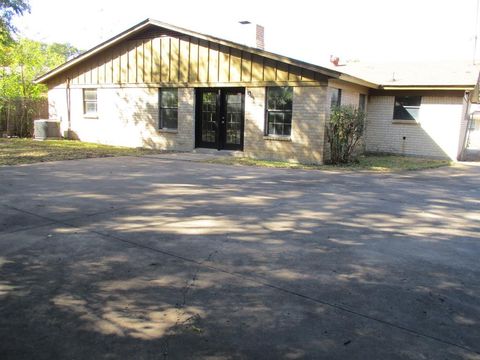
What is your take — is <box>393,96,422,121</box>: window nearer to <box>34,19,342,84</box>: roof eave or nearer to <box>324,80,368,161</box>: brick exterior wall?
<box>324,80,368,161</box>: brick exterior wall

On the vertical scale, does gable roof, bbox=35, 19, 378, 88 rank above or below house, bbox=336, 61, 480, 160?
above

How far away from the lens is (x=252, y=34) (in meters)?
19.2

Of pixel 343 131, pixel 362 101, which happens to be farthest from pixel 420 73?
pixel 343 131

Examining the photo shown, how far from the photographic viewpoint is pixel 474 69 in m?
19.3

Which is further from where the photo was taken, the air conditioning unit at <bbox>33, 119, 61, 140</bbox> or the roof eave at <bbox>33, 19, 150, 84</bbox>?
the air conditioning unit at <bbox>33, 119, 61, 140</bbox>

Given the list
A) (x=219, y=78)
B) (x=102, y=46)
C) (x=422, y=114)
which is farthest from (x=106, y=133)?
(x=422, y=114)

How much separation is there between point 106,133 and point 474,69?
16.9 m

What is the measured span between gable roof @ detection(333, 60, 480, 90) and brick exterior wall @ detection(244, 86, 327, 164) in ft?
17.8

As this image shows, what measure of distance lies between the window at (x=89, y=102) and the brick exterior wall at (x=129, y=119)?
0.65 feet

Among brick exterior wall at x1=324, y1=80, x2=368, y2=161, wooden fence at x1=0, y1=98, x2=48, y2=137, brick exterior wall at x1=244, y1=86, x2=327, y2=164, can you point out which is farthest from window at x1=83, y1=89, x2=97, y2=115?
brick exterior wall at x1=324, y1=80, x2=368, y2=161

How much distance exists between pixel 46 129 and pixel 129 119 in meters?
4.71

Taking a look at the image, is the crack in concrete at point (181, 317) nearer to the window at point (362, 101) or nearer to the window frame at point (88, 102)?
the window at point (362, 101)

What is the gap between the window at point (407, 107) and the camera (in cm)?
1833

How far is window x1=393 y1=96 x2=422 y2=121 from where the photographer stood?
60.1 feet
